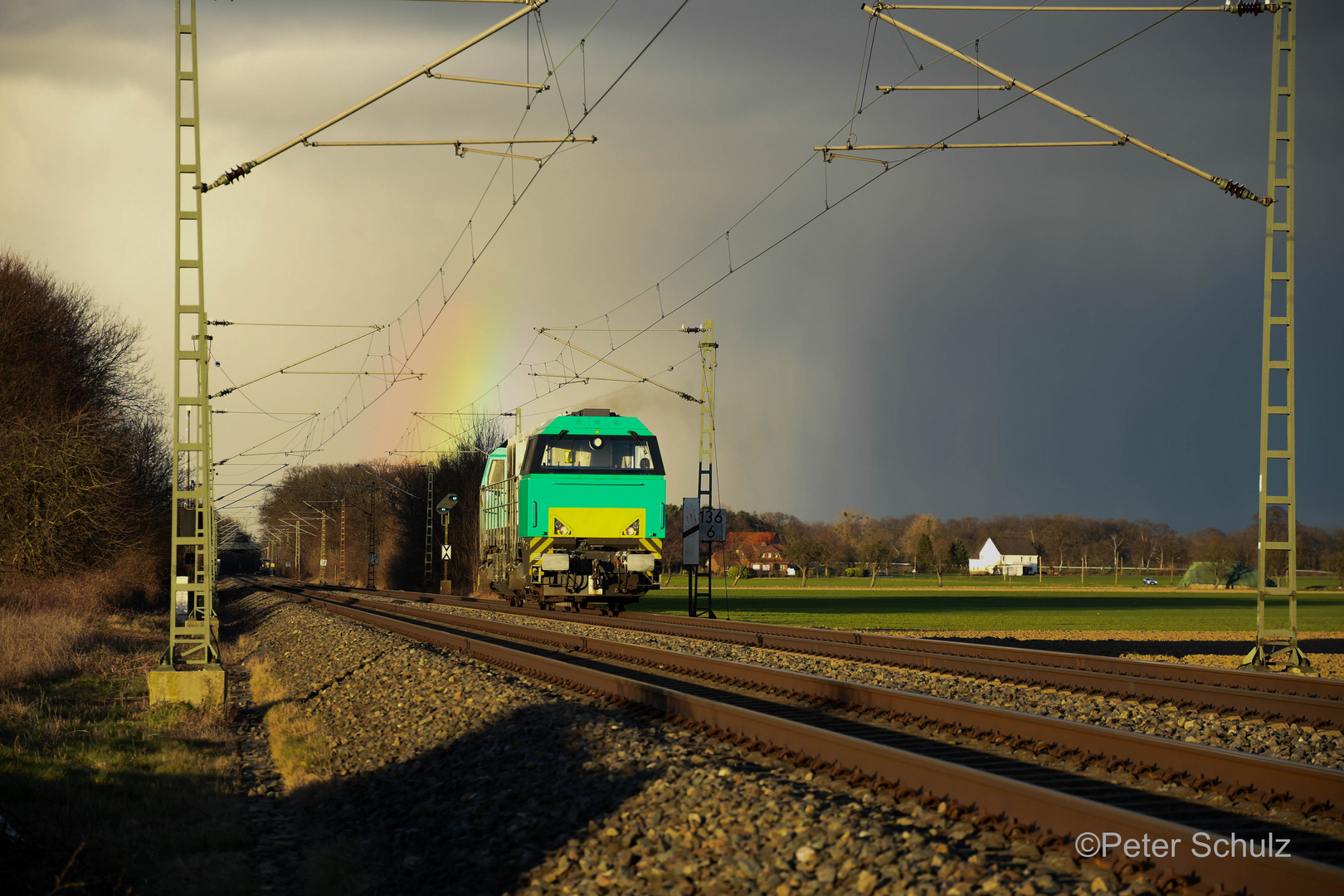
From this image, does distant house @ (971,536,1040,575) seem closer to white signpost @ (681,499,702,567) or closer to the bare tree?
the bare tree

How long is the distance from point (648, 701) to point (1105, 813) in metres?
6.12

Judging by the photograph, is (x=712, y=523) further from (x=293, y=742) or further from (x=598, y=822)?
(x=598, y=822)

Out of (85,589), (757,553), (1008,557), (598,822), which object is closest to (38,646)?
(85,589)

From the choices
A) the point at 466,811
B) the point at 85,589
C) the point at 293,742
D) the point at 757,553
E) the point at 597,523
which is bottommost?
the point at 757,553

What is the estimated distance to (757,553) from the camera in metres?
147

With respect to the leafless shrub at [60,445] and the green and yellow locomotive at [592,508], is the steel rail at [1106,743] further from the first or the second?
the leafless shrub at [60,445]

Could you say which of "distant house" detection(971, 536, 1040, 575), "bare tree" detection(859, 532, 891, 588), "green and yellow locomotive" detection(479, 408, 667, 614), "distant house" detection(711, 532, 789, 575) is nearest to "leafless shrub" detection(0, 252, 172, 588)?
"green and yellow locomotive" detection(479, 408, 667, 614)

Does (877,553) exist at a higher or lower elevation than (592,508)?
lower

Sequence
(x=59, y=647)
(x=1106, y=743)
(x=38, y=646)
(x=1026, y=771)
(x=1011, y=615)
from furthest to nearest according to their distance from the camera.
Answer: (x=1011, y=615)
(x=59, y=647)
(x=38, y=646)
(x=1106, y=743)
(x=1026, y=771)

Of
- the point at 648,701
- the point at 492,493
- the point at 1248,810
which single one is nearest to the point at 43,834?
the point at 648,701

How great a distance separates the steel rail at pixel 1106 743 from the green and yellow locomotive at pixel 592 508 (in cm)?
1119

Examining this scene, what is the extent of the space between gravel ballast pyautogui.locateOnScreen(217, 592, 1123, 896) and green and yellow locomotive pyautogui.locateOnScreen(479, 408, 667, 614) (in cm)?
1414

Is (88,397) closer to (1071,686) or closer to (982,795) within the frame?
(1071,686)

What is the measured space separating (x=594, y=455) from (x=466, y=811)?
1868 centimetres
